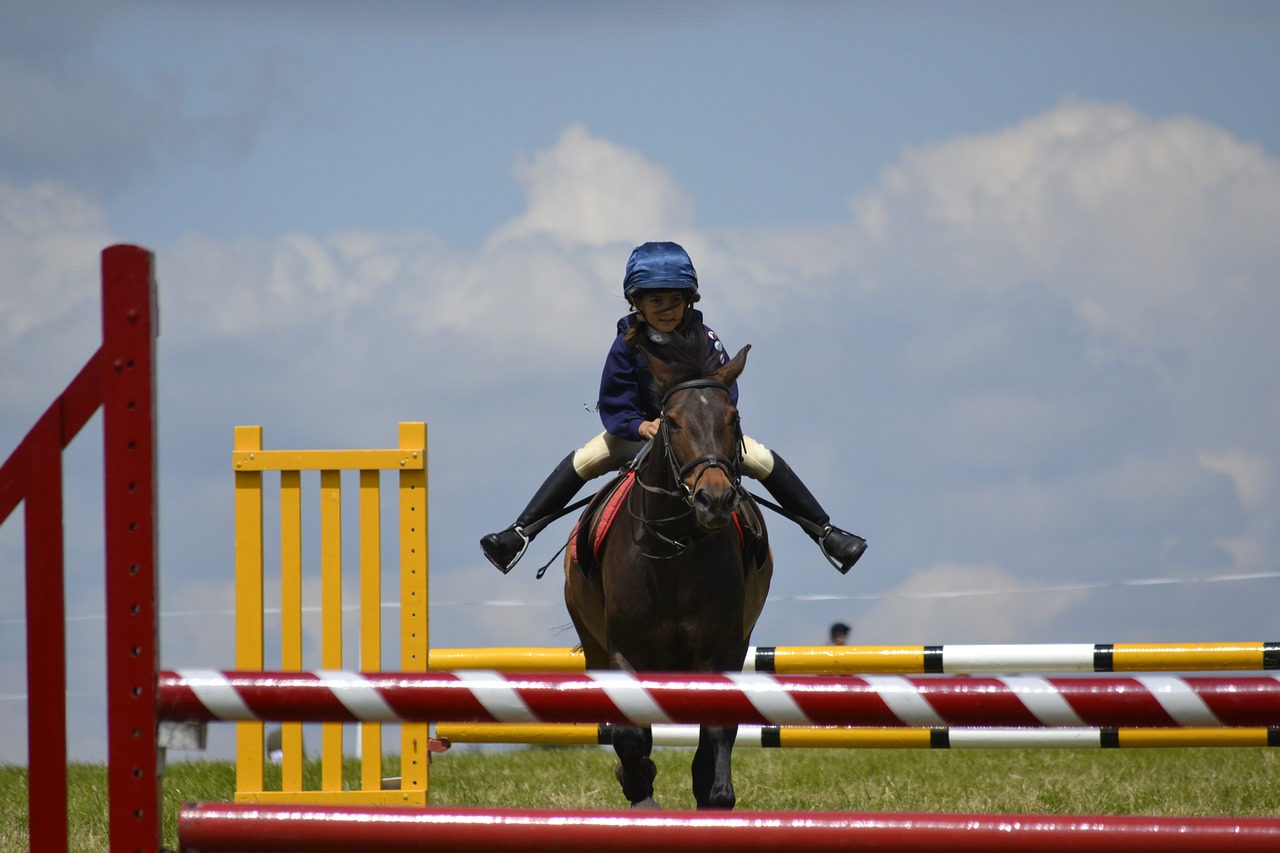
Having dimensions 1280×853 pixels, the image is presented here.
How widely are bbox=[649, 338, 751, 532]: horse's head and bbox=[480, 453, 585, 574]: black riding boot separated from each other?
1.33 m

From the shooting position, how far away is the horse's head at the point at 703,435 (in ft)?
16.1

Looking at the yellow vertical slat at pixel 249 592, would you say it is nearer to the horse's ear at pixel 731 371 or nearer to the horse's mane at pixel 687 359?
the horse's mane at pixel 687 359

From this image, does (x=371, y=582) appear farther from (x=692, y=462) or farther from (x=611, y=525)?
(x=692, y=462)

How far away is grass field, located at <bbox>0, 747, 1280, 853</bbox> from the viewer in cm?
677

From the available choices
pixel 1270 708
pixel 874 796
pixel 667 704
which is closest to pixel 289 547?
pixel 874 796

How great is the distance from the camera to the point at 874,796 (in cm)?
712

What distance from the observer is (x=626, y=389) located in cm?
614

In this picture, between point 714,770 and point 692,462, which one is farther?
point 714,770

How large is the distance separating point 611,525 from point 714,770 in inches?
43.7

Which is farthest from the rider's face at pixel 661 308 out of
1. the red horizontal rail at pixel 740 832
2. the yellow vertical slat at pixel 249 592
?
the red horizontal rail at pixel 740 832

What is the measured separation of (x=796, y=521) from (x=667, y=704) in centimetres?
404

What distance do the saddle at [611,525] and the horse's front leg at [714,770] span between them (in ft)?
2.61

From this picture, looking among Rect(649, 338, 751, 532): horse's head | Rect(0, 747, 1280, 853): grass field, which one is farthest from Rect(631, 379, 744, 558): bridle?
Rect(0, 747, 1280, 853): grass field

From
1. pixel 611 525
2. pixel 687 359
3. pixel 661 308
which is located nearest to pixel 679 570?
pixel 611 525
